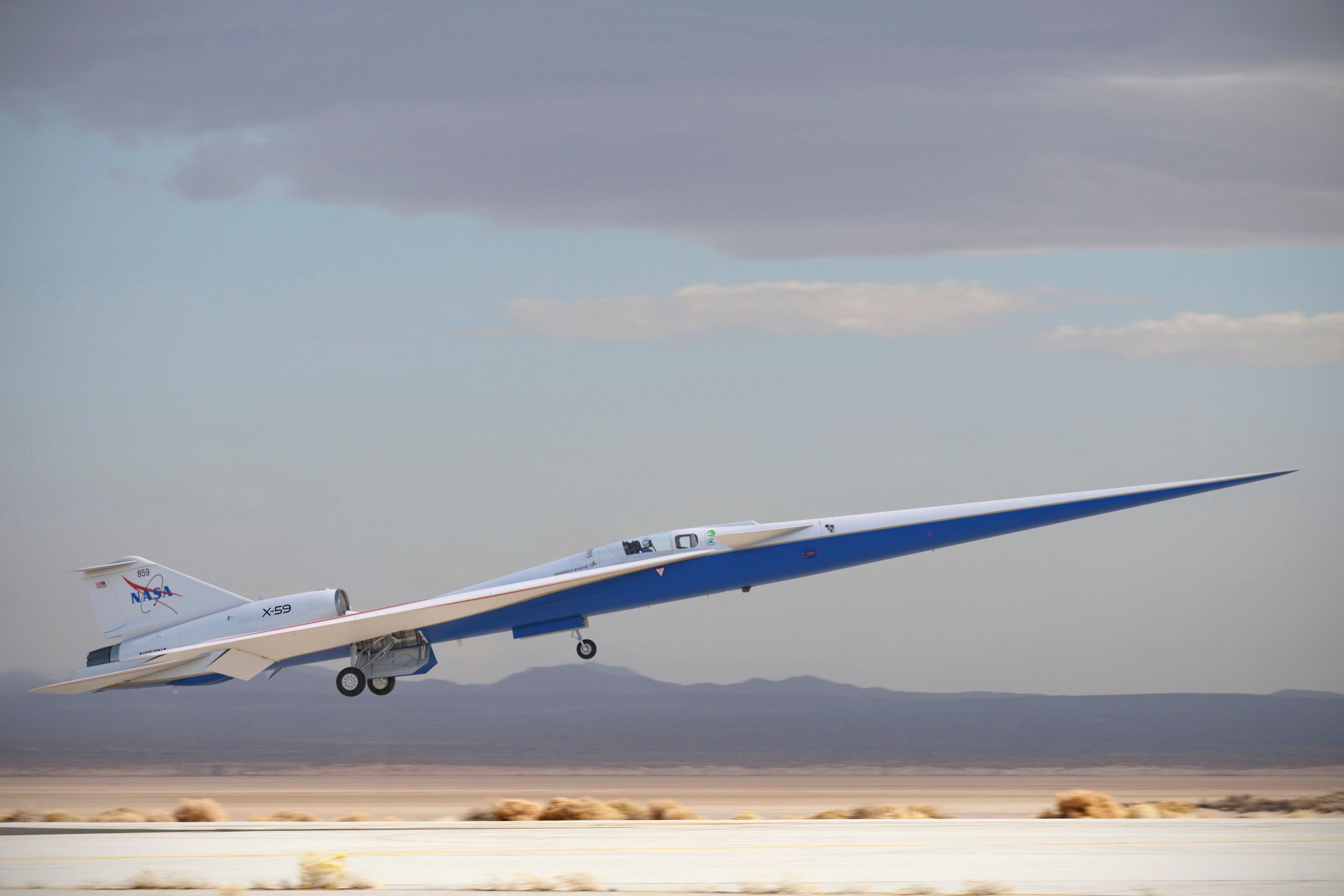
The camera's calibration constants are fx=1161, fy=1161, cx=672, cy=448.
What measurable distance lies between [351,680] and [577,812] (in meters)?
7.06

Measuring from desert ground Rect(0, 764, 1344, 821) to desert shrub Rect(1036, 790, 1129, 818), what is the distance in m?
36.0

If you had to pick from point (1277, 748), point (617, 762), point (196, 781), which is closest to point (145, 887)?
point (196, 781)

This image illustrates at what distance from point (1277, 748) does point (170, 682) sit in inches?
7667

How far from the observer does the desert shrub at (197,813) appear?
110 feet

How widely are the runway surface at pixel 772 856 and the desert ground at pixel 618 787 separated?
4065cm

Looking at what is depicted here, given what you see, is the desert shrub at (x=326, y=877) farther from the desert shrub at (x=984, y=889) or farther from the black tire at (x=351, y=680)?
the black tire at (x=351, y=680)

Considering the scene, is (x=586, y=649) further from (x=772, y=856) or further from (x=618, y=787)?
(x=618, y=787)

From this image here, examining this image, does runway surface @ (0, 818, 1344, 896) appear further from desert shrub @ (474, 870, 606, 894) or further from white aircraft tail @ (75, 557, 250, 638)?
white aircraft tail @ (75, 557, 250, 638)

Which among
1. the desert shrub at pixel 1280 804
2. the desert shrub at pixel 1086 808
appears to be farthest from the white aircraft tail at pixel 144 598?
the desert shrub at pixel 1280 804

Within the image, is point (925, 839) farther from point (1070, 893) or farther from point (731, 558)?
point (731, 558)

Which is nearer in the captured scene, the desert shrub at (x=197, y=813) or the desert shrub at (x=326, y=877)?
the desert shrub at (x=326, y=877)

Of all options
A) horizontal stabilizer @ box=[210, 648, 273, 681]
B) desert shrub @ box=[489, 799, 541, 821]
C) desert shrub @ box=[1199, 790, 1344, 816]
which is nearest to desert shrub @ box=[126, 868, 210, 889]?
horizontal stabilizer @ box=[210, 648, 273, 681]

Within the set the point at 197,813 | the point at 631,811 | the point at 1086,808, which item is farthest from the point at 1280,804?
the point at 197,813

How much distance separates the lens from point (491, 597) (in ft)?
97.3
